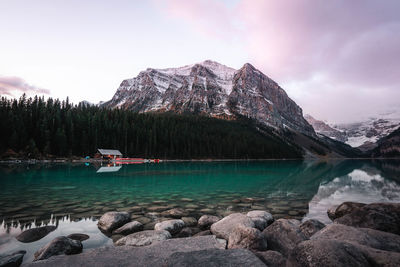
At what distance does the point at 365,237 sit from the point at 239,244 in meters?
4.57

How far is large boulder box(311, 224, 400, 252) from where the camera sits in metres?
7.91

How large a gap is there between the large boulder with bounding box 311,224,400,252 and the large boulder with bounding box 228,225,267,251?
2.06 meters

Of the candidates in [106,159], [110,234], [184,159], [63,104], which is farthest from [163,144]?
[110,234]

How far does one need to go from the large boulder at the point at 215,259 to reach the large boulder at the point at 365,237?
3.27 m

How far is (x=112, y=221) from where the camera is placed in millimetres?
12586

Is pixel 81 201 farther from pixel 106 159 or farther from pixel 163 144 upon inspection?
pixel 163 144

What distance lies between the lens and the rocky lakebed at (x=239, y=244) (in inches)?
222

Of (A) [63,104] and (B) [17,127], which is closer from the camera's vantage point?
(B) [17,127]

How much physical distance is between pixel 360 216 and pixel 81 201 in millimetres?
20510

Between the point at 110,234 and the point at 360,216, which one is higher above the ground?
the point at 360,216

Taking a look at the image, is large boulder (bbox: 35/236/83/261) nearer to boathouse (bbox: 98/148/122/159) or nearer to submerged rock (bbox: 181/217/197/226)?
submerged rock (bbox: 181/217/197/226)

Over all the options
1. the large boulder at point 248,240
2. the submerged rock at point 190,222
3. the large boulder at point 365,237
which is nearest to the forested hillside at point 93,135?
the submerged rock at point 190,222

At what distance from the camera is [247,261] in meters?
6.03

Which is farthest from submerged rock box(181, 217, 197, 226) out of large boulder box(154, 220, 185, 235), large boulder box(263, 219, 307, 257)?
large boulder box(263, 219, 307, 257)
